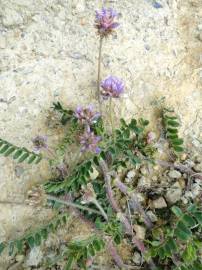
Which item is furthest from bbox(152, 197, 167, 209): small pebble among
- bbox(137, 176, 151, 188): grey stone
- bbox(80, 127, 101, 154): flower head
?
bbox(80, 127, 101, 154): flower head

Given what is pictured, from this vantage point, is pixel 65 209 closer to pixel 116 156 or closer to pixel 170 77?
pixel 116 156

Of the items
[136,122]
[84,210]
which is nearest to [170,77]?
[136,122]

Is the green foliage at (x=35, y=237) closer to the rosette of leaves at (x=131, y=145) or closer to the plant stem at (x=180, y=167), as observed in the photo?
the rosette of leaves at (x=131, y=145)

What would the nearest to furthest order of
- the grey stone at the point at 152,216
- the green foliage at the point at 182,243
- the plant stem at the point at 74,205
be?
the green foliage at the point at 182,243
the plant stem at the point at 74,205
the grey stone at the point at 152,216

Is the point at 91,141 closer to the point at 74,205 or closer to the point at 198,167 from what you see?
the point at 74,205

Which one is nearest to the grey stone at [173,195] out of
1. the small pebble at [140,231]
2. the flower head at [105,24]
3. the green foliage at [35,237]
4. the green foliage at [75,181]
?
the small pebble at [140,231]

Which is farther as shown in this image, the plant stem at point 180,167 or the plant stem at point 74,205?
the plant stem at point 180,167

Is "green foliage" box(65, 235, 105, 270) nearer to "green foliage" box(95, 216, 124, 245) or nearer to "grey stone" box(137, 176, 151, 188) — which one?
"green foliage" box(95, 216, 124, 245)

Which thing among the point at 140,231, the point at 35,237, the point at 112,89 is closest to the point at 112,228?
the point at 140,231
